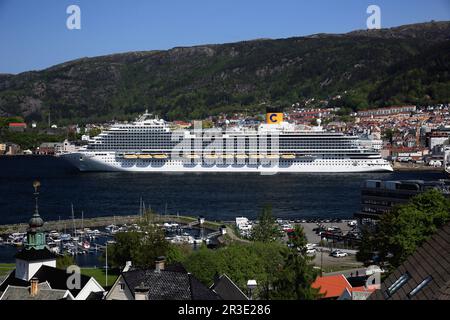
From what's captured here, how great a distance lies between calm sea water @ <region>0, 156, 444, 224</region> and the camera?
21.0m

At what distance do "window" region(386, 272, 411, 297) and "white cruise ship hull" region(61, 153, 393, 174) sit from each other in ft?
109

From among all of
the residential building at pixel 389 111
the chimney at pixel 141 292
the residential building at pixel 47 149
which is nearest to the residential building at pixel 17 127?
the residential building at pixel 47 149

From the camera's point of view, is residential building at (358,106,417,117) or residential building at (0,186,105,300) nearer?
residential building at (0,186,105,300)

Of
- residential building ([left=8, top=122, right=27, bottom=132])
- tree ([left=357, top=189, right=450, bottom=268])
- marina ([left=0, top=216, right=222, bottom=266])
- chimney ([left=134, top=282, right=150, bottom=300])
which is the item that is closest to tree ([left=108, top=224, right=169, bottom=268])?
marina ([left=0, top=216, right=222, bottom=266])

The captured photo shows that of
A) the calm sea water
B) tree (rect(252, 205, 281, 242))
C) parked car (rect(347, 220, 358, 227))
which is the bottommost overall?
the calm sea water

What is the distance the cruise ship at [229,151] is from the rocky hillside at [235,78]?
Result: 37420 millimetres

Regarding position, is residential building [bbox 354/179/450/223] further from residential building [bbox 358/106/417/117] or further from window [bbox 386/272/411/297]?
residential building [bbox 358/106/417/117]

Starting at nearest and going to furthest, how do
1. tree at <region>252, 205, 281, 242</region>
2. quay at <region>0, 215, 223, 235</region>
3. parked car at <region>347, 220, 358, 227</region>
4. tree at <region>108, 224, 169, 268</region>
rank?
tree at <region>108, 224, 169, 268</region>
tree at <region>252, 205, 281, 242</region>
parked car at <region>347, 220, 358, 227</region>
quay at <region>0, 215, 223, 235</region>

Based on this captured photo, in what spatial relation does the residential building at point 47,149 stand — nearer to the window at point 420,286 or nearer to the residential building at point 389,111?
the residential building at point 389,111

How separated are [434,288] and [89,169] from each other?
37.4 m

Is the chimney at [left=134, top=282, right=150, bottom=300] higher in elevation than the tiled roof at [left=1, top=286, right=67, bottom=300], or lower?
higher

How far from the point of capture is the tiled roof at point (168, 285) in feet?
16.5

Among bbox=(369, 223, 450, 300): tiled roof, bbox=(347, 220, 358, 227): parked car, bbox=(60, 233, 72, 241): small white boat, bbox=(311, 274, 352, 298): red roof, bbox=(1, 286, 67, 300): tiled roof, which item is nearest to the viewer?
bbox=(369, 223, 450, 300): tiled roof

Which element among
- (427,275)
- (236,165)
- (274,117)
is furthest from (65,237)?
(274,117)
